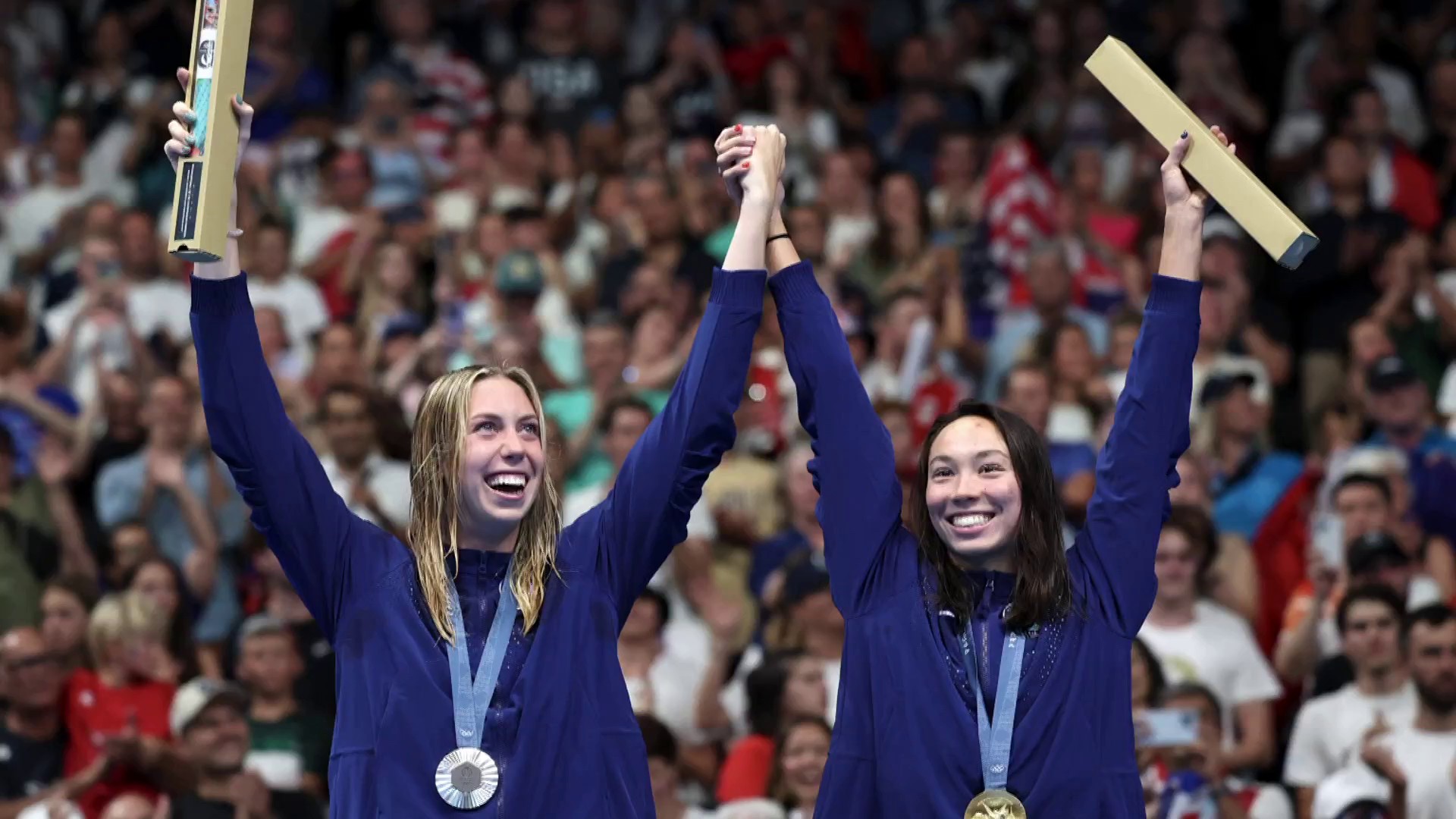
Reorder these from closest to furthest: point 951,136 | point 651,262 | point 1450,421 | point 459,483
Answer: point 459,483 → point 1450,421 → point 651,262 → point 951,136

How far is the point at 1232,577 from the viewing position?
855 centimetres

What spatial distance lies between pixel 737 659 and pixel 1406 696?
89.4 inches

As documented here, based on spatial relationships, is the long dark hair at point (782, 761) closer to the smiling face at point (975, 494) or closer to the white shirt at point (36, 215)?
the smiling face at point (975, 494)

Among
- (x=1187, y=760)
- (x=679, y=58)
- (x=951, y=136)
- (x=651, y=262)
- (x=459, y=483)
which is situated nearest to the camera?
(x=459, y=483)

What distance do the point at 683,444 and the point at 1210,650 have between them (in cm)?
384

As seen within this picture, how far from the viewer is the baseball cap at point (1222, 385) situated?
30.6ft

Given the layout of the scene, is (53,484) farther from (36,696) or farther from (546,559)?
(546,559)

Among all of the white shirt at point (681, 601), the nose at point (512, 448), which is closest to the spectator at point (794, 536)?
the white shirt at point (681, 601)

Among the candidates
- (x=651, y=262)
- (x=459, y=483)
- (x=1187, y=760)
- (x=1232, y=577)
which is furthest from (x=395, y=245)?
(x=459, y=483)

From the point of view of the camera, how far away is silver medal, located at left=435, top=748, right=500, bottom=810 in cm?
436

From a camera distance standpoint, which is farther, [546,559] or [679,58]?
[679,58]

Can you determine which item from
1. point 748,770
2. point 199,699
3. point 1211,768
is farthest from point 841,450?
point 199,699

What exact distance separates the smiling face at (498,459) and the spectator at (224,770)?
311 centimetres

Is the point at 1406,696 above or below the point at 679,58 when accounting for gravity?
below
